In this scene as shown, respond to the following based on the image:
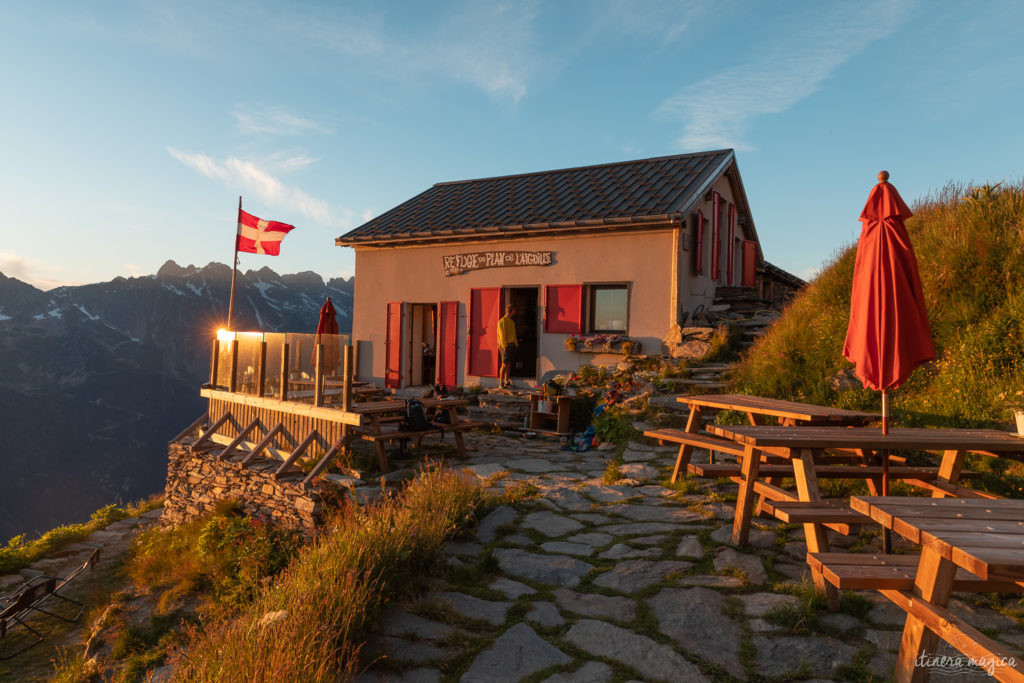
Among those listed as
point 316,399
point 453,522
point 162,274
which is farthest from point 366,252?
point 162,274

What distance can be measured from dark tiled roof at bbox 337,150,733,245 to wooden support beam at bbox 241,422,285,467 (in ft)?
19.4

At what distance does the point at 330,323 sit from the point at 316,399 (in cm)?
407

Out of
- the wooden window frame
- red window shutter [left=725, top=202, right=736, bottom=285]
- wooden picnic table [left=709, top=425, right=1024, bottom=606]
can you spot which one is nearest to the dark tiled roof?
the wooden window frame

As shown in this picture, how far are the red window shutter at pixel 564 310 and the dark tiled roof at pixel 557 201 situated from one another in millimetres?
1352

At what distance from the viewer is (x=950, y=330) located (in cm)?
697

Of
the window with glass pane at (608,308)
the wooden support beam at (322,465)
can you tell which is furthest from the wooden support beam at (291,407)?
the window with glass pane at (608,308)

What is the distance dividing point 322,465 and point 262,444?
75.0 inches

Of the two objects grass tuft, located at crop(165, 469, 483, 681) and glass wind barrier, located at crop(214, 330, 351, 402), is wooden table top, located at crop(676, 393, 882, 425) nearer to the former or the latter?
grass tuft, located at crop(165, 469, 483, 681)

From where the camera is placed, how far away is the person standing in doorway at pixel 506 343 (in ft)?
39.6

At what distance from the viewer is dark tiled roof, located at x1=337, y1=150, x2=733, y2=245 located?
12.1 meters

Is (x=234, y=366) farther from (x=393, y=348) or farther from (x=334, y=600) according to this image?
(x=334, y=600)

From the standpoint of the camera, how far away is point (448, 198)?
1638 cm

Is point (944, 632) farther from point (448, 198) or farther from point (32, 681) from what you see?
point (448, 198)

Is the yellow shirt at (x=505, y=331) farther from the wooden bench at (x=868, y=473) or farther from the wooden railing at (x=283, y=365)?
the wooden bench at (x=868, y=473)
